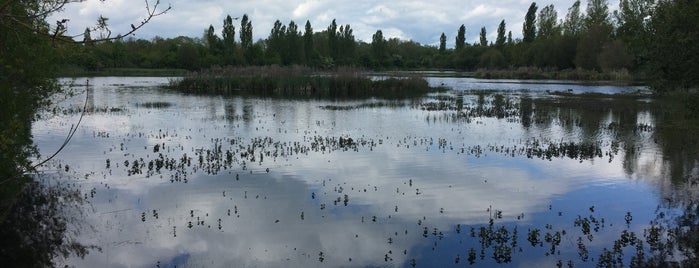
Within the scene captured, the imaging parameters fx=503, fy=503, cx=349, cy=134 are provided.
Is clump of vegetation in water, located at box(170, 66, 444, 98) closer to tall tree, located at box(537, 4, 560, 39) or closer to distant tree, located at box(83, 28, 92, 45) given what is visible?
distant tree, located at box(83, 28, 92, 45)

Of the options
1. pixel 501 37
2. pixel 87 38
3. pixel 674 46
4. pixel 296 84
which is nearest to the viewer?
pixel 87 38

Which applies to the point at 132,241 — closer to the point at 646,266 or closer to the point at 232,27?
the point at 646,266

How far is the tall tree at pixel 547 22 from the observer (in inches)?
4628

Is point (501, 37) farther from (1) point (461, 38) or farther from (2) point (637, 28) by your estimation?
(2) point (637, 28)

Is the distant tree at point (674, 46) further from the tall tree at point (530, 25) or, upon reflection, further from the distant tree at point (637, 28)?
the tall tree at point (530, 25)

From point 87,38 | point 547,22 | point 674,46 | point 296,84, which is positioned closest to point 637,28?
point 674,46

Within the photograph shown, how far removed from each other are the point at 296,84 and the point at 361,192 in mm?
38839

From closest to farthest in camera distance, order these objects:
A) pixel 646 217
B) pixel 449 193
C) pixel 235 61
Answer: pixel 646 217 → pixel 449 193 → pixel 235 61

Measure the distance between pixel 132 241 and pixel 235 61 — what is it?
95813 mm

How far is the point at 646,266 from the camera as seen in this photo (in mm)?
8242

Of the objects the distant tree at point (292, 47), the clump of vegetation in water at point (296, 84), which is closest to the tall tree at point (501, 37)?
the distant tree at point (292, 47)

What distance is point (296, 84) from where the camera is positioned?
50.9 m

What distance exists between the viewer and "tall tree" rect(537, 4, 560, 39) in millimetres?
117562

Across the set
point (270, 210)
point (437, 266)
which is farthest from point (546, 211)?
point (270, 210)
